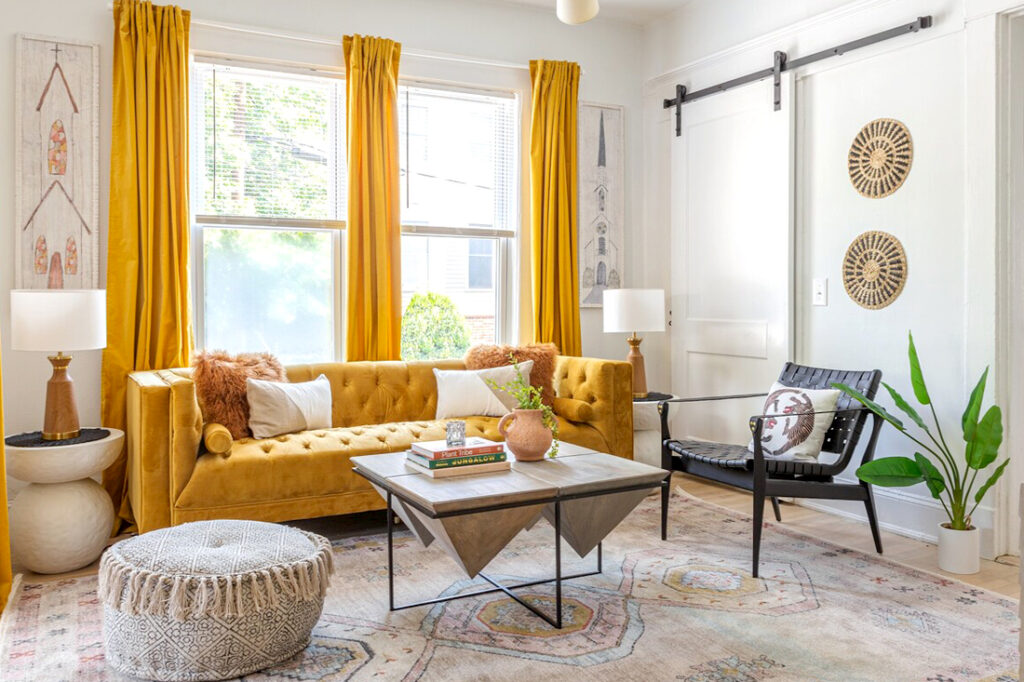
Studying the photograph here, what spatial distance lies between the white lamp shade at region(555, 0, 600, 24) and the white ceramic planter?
95.3 inches

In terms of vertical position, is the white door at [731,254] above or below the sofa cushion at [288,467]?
above

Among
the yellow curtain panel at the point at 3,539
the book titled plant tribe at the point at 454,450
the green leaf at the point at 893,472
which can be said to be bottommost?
the yellow curtain panel at the point at 3,539

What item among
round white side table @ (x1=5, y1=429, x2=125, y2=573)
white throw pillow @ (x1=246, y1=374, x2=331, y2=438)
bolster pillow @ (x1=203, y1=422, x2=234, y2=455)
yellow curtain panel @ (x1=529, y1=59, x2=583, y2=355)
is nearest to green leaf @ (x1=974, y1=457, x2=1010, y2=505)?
yellow curtain panel @ (x1=529, y1=59, x2=583, y2=355)

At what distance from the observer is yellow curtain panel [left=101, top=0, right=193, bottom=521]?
159 inches

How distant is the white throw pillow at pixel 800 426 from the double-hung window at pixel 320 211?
1902 mm

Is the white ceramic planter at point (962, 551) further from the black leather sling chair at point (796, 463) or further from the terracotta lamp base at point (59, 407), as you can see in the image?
the terracotta lamp base at point (59, 407)

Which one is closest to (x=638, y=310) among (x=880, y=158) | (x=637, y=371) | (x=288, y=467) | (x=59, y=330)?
(x=637, y=371)

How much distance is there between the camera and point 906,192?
3.84m

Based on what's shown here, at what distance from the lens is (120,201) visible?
4059 mm

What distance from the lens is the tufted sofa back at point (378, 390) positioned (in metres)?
4.30

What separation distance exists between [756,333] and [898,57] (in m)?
1.56

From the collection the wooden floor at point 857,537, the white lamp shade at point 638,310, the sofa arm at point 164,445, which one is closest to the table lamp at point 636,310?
the white lamp shade at point 638,310

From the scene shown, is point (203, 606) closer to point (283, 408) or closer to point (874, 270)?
point (283, 408)

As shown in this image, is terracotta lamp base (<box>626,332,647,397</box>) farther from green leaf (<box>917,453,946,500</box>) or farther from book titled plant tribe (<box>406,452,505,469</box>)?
book titled plant tribe (<box>406,452,505,469</box>)
